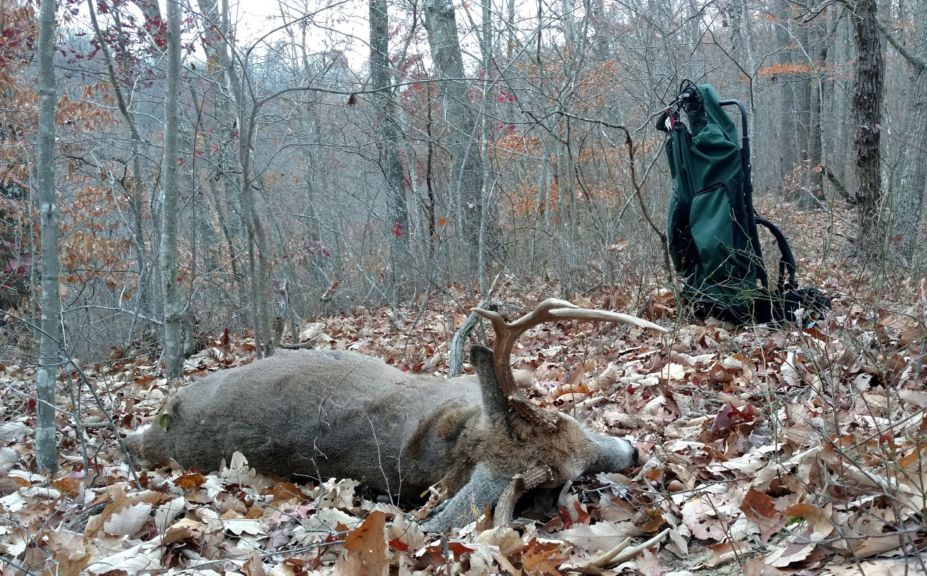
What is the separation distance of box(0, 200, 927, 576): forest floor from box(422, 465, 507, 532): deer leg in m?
0.12

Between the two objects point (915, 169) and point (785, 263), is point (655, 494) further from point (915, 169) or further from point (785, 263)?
point (915, 169)

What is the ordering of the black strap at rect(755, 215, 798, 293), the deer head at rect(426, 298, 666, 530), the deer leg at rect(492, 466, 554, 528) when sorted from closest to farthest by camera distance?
the deer leg at rect(492, 466, 554, 528)
the deer head at rect(426, 298, 666, 530)
the black strap at rect(755, 215, 798, 293)

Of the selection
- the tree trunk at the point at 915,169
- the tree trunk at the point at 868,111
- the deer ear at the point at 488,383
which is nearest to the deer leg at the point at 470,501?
the deer ear at the point at 488,383

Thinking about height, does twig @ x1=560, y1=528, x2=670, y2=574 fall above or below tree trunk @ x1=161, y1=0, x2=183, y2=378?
below

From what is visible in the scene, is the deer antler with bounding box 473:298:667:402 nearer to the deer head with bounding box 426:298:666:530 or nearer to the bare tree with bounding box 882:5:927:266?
the deer head with bounding box 426:298:666:530

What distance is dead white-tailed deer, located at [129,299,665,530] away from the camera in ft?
12.6

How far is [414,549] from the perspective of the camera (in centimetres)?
332

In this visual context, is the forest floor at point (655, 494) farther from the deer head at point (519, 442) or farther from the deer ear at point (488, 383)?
the deer ear at point (488, 383)

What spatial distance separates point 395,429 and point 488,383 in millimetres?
843

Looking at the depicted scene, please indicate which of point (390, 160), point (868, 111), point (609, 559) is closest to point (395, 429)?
point (609, 559)

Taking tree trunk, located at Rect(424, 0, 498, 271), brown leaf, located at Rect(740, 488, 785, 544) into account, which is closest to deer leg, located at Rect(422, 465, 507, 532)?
brown leaf, located at Rect(740, 488, 785, 544)

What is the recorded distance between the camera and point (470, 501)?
12.2ft

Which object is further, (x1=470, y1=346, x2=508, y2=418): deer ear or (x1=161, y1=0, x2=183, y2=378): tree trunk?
(x1=161, y1=0, x2=183, y2=378): tree trunk

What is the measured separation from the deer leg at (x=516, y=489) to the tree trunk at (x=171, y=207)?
4014 millimetres
